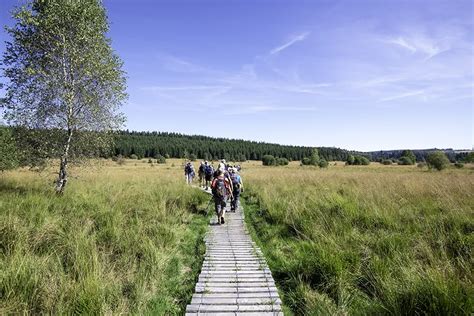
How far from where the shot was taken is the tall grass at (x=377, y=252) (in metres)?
4.52

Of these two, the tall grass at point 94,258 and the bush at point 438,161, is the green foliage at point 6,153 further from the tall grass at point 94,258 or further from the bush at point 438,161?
the bush at point 438,161

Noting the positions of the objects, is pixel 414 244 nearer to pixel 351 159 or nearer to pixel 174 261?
pixel 174 261

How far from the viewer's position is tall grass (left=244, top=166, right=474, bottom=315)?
4.52m

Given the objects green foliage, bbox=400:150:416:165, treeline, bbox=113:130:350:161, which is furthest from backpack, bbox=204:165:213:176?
treeline, bbox=113:130:350:161

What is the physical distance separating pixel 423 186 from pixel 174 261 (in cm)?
1114

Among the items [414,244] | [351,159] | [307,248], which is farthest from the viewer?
[351,159]

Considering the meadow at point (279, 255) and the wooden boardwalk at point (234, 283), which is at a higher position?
the meadow at point (279, 255)

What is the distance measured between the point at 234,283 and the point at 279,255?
1958 mm

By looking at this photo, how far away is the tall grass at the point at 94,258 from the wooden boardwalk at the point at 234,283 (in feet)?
1.06

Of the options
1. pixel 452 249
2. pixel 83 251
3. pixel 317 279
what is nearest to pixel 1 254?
pixel 83 251

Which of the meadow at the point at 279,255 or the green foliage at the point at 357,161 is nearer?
the meadow at the point at 279,255

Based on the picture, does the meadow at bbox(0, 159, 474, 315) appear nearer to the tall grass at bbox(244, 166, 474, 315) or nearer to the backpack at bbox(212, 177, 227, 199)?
the tall grass at bbox(244, 166, 474, 315)

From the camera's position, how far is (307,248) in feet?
25.3

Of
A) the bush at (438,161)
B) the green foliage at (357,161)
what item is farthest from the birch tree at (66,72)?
Result: the green foliage at (357,161)
